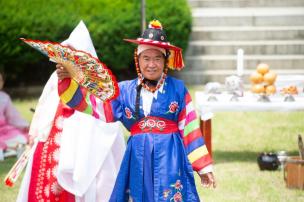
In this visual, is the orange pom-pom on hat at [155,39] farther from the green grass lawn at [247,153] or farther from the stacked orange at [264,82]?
the stacked orange at [264,82]

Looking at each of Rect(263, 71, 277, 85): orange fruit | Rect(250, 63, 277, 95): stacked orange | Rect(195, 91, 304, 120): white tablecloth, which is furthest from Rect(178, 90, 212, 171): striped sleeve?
Rect(263, 71, 277, 85): orange fruit

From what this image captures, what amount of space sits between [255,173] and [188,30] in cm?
694

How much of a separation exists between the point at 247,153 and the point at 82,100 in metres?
4.51

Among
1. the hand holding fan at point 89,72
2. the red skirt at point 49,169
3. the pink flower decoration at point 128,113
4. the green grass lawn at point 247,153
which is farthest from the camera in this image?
the green grass lawn at point 247,153

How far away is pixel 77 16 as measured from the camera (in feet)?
45.3

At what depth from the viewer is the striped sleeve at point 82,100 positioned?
471 centimetres

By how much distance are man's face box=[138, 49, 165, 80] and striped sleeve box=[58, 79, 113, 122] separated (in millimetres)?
315

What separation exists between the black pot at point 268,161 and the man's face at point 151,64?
3431mm

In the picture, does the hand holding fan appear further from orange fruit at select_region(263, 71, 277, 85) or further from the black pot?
orange fruit at select_region(263, 71, 277, 85)

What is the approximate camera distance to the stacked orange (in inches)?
331

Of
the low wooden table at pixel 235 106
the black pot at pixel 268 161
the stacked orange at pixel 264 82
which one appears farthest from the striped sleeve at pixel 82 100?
the stacked orange at pixel 264 82

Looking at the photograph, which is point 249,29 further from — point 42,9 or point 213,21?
point 42,9

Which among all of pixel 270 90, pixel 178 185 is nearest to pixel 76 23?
pixel 270 90

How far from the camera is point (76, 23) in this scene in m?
13.6
